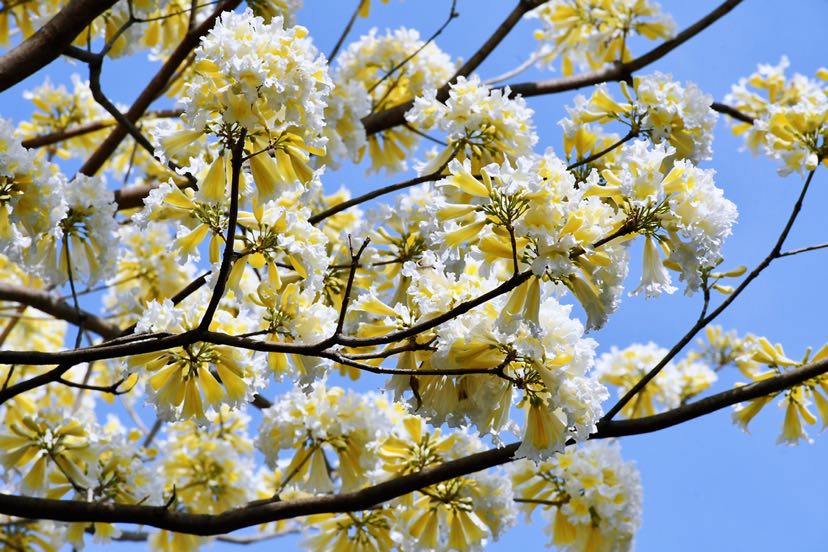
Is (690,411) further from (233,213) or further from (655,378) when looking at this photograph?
(655,378)

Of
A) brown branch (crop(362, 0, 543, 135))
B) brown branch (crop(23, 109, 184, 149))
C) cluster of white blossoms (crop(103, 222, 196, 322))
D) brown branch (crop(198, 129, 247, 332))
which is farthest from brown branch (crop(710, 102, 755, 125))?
brown branch (crop(198, 129, 247, 332))

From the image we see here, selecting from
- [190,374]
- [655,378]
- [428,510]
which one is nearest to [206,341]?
[190,374]

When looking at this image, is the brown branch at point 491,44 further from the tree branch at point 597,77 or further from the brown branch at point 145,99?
the brown branch at point 145,99

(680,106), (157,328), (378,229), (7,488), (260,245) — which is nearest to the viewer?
(260,245)

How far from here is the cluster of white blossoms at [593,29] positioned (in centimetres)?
541

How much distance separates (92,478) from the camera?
3.96 m

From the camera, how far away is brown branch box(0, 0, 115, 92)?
3.12m

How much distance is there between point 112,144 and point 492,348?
8.80 ft

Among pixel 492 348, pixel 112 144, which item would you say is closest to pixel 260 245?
pixel 492 348

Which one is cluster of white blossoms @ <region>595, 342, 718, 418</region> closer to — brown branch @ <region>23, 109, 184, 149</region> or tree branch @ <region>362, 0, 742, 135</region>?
tree branch @ <region>362, 0, 742, 135</region>

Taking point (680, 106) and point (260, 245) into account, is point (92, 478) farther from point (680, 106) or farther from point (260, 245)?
point (680, 106)

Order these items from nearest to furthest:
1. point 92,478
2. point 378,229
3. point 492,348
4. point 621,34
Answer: point 492,348 → point 378,229 → point 92,478 → point 621,34

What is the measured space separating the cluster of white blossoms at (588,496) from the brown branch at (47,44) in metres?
2.46

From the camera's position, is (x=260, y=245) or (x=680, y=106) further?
(x=680, y=106)
